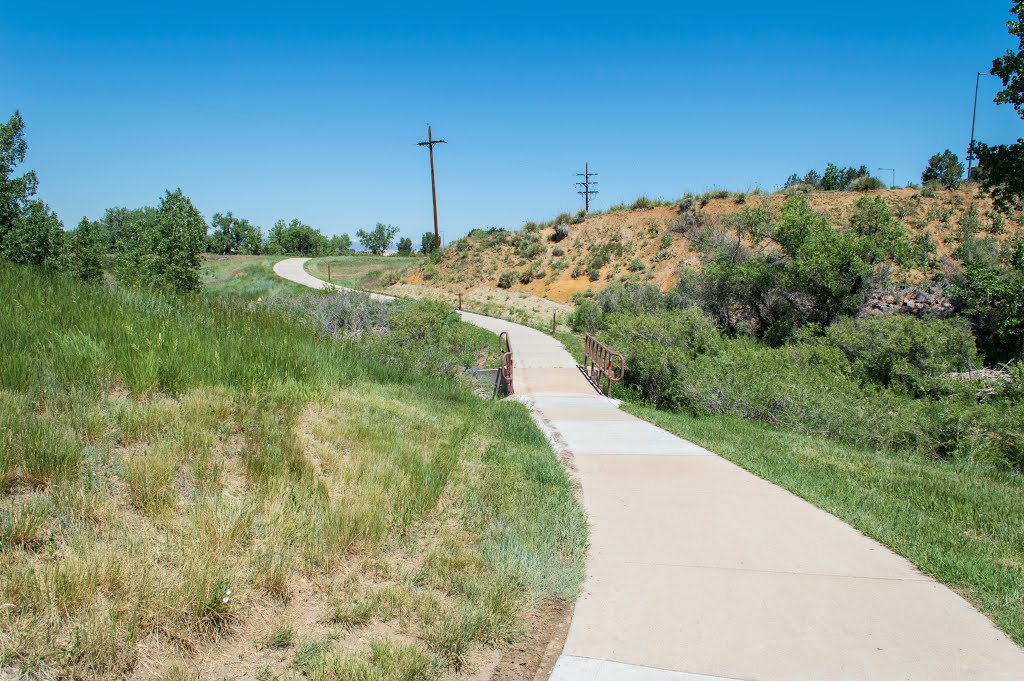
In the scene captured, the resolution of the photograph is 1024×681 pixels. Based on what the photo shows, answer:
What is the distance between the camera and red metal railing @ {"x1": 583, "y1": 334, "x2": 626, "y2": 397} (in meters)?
15.4

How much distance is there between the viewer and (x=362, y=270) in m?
63.3

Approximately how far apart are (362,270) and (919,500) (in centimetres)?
6034

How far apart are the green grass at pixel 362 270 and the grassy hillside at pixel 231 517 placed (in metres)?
44.5

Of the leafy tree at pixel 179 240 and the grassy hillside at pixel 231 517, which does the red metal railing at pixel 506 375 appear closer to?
the grassy hillside at pixel 231 517

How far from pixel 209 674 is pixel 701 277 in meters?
25.7

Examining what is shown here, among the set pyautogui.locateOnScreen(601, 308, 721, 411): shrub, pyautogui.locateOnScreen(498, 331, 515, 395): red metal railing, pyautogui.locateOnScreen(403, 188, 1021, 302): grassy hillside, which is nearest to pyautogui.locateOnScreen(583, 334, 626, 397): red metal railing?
pyautogui.locateOnScreen(601, 308, 721, 411): shrub

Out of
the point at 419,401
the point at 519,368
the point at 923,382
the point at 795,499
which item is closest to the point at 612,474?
the point at 795,499


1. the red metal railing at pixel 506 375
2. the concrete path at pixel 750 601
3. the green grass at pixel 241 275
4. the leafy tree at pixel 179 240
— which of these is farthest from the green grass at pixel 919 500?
the green grass at pixel 241 275

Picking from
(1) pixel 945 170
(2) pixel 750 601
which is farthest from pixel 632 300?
(1) pixel 945 170

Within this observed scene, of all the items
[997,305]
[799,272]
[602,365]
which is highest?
[799,272]

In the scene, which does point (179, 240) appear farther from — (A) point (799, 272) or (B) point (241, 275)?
(A) point (799, 272)

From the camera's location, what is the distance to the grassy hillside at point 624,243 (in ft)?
132

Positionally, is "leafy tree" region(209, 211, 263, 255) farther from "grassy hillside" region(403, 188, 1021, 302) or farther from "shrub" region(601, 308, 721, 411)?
"shrub" region(601, 308, 721, 411)

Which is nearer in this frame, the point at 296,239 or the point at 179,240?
the point at 179,240
